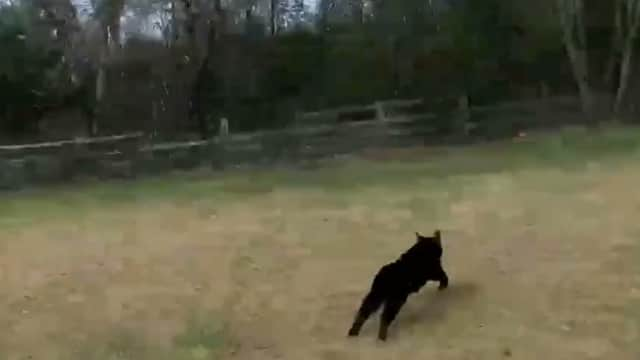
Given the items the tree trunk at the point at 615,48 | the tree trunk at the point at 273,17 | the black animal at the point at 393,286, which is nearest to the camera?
the black animal at the point at 393,286

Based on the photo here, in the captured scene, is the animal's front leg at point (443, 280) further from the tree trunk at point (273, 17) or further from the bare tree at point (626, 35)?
the bare tree at point (626, 35)

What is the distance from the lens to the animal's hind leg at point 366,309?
7.42m

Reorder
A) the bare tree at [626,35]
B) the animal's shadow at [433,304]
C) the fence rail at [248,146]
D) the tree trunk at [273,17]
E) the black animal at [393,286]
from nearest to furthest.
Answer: the black animal at [393,286], the animal's shadow at [433,304], the fence rail at [248,146], the tree trunk at [273,17], the bare tree at [626,35]

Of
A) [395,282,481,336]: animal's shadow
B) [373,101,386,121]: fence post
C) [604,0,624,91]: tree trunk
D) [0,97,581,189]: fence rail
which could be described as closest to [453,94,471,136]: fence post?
[0,97,581,189]: fence rail

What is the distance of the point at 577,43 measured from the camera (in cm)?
2644

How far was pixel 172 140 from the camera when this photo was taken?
23328 millimetres

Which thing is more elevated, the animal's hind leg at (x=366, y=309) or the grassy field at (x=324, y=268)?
the animal's hind leg at (x=366, y=309)

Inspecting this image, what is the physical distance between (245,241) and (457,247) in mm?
2395

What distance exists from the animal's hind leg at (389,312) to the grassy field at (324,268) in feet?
0.33

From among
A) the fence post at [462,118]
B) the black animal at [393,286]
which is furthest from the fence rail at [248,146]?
the black animal at [393,286]

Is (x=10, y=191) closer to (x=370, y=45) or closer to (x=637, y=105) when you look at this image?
(x=370, y=45)

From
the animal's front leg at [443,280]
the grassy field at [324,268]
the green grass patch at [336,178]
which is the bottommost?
the green grass patch at [336,178]

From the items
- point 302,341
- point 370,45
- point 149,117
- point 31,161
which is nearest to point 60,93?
point 149,117

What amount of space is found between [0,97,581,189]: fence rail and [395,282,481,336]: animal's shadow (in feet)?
41.3
